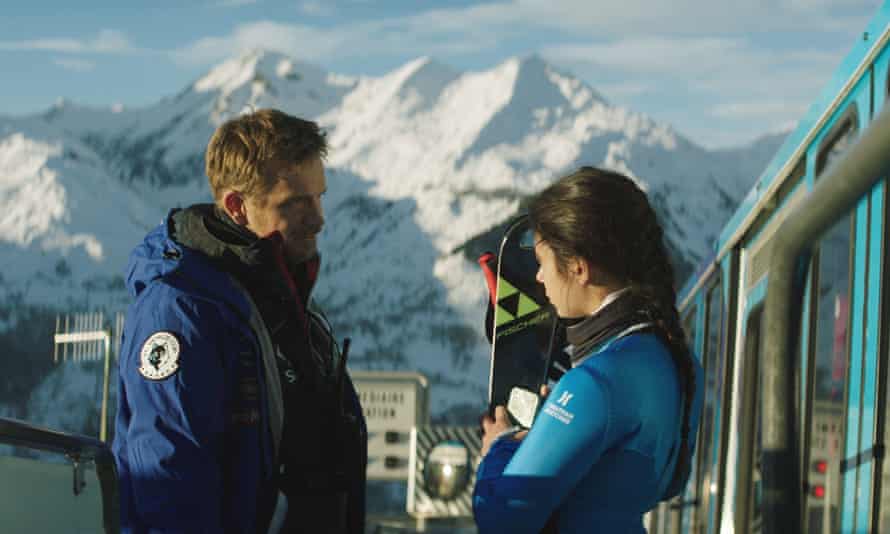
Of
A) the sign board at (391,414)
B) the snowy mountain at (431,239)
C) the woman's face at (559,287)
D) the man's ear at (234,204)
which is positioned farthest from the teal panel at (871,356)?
the snowy mountain at (431,239)

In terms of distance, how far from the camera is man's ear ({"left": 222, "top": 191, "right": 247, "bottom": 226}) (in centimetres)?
259

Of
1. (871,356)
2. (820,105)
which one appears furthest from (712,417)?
(871,356)

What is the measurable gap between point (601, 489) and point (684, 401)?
0.25 meters

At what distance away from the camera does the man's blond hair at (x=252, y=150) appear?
2.58m

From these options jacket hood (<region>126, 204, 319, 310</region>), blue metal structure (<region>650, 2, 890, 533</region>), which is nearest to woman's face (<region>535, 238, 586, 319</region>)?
blue metal structure (<region>650, 2, 890, 533</region>)

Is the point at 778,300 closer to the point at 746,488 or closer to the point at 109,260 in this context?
the point at 746,488

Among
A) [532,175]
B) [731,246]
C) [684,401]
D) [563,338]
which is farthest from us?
[532,175]

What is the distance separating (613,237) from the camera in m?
2.22

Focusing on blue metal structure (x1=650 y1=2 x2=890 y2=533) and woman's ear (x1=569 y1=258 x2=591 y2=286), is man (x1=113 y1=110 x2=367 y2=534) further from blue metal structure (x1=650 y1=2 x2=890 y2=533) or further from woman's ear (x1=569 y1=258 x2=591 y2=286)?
blue metal structure (x1=650 y1=2 x2=890 y2=533)

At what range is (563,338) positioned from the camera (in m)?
2.92

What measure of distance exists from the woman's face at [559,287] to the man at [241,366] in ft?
1.66

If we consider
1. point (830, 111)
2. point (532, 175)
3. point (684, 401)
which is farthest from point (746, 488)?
point (532, 175)

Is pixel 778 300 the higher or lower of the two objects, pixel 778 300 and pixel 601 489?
the higher

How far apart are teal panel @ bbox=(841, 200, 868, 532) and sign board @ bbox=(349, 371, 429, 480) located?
22.5m
